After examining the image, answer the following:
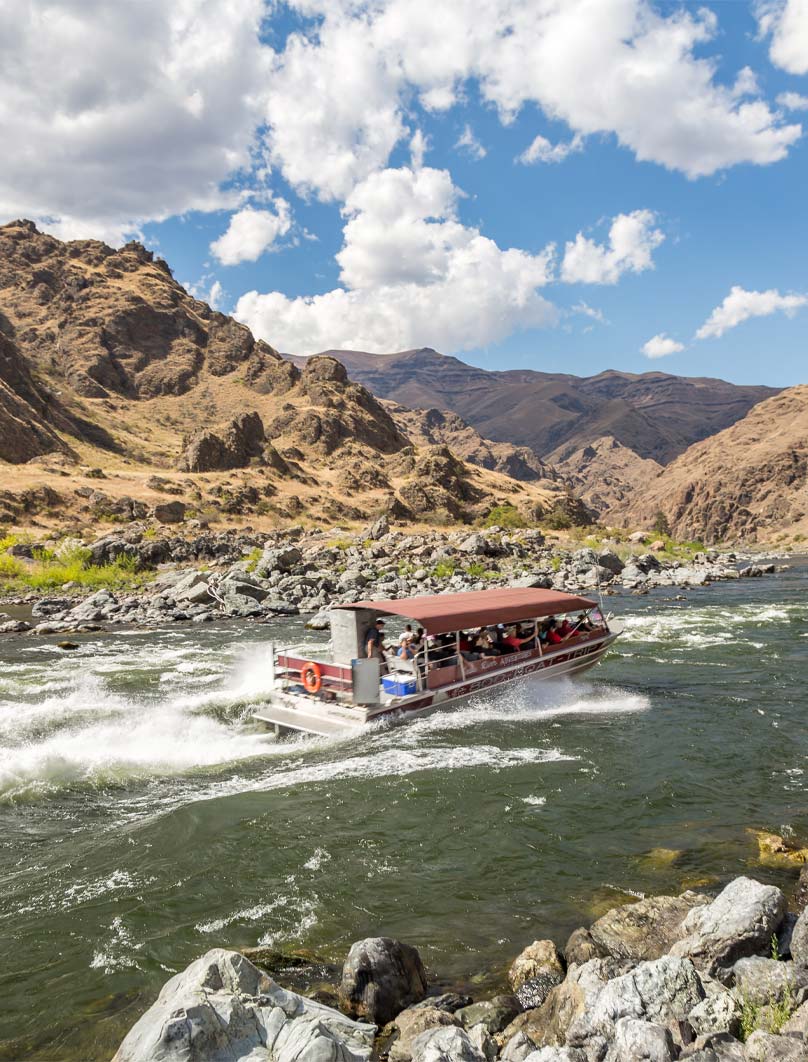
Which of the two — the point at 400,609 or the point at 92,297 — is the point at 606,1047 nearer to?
the point at 400,609

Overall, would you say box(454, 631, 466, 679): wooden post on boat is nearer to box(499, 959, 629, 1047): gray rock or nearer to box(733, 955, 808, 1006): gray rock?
box(499, 959, 629, 1047): gray rock

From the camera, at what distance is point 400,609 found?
59.0ft

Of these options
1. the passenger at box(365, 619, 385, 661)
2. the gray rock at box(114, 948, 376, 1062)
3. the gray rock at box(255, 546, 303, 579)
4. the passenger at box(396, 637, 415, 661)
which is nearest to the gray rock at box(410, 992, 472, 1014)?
the gray rock at box(114, 948, 376, 1062)

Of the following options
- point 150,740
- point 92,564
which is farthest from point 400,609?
point 92,564

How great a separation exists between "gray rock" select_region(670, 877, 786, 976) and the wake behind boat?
9945 millimetres

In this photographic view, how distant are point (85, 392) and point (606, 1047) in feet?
389

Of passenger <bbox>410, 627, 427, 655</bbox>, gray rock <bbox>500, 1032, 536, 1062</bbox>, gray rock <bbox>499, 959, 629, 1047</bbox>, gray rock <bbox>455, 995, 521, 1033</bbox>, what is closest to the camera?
gray rock <bbox>500, 1032, 536, 1062</bbox>

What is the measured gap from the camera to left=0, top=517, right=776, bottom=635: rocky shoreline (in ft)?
120

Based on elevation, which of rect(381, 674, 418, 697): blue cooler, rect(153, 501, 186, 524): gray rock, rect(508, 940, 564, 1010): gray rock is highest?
rect(153, 501, 186, 524): gray rock

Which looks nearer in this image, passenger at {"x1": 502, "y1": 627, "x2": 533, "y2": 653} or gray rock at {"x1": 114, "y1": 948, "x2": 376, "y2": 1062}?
gray rock at {"x1": 114, "y1": 948, "x2": 376, "y2": 1062}

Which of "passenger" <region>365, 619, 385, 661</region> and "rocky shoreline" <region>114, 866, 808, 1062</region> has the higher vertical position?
"passenger" <region>365, 619, 385, 661</region>

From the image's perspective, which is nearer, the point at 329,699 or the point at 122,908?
the point at 122,908

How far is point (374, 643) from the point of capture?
60.5 feet

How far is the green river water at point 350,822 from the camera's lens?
8.34 m
